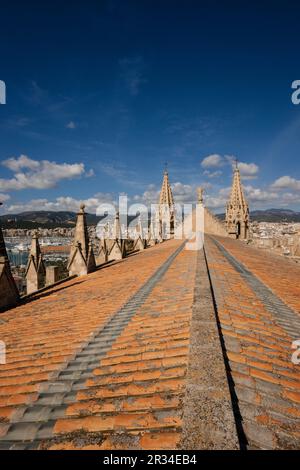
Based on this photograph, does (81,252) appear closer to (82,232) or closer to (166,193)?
(82,232)

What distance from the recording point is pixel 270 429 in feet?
7.20

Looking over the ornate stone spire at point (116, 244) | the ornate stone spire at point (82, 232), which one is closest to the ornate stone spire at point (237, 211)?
the ornate stone spire at point (116, 244)

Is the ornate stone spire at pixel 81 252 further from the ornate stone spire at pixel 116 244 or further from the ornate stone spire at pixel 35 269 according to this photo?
the ornate stone spire at pixel 116 244

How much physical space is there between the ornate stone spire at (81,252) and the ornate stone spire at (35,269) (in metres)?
1.57

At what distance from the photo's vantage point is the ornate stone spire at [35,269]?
1166 cm

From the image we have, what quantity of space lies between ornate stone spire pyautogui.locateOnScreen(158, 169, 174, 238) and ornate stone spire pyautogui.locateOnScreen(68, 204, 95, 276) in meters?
24.6

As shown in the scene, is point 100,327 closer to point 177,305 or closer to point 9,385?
point 177,305

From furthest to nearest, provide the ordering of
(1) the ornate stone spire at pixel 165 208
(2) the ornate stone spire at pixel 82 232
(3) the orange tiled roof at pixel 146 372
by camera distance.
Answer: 1. (1) the ornate stone spire at pixel 165 208
2. (2) the ornate stone spire at pixel 82 232
3. (3) the orange tiled roof at pixel 146 372

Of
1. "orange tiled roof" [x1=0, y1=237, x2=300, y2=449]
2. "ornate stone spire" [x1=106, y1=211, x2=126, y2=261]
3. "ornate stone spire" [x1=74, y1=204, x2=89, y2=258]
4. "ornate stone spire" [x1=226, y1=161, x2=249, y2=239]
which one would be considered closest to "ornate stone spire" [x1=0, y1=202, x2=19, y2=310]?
"orange tiled roof" [x1=0, y1=237, x2=300, y2=449]

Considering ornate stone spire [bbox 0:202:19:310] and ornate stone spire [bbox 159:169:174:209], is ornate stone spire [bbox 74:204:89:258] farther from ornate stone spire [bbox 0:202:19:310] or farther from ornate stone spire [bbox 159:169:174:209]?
ornate stone spire [bbox 159:169:174:209]

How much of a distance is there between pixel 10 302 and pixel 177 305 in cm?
608

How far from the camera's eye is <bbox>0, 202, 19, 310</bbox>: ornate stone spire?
8.17 m

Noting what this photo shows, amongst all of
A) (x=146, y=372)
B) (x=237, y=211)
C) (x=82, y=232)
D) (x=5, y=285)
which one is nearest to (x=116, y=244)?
(x=82, y=232)

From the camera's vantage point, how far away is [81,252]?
1344cm
